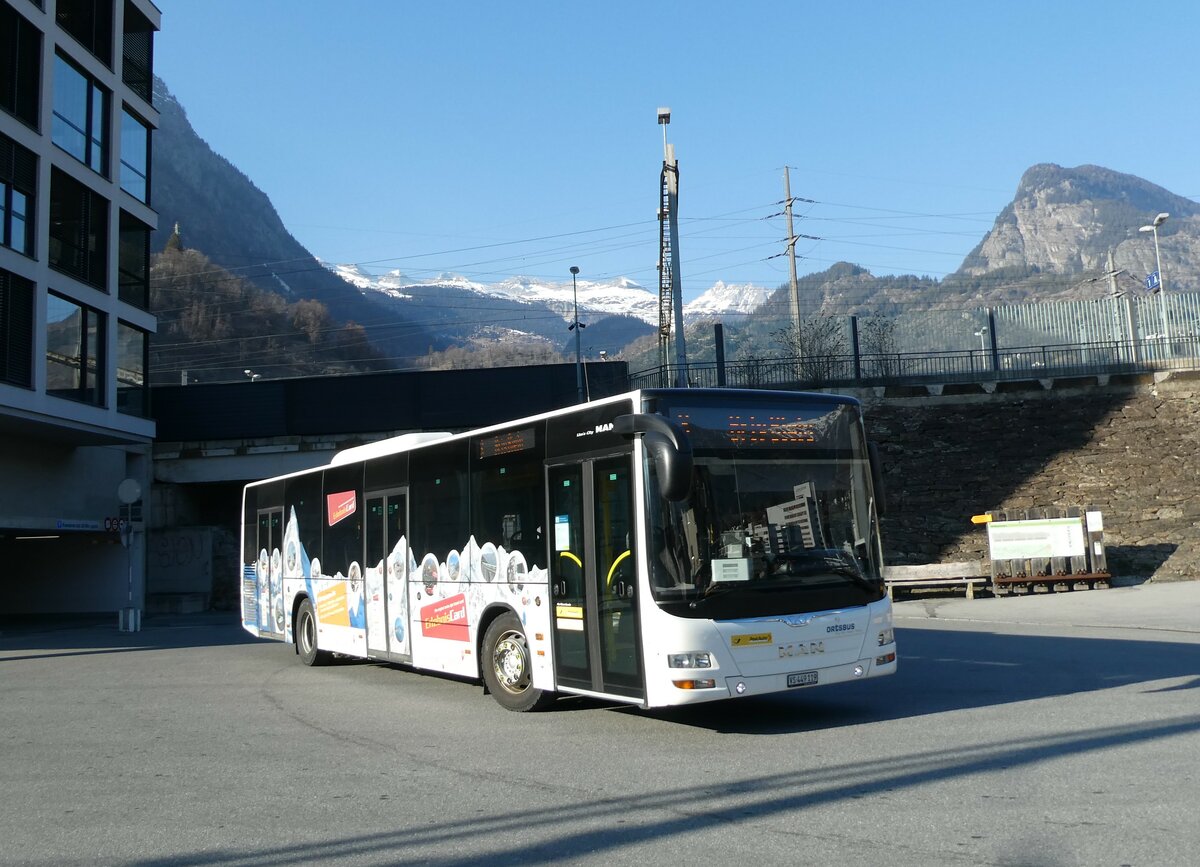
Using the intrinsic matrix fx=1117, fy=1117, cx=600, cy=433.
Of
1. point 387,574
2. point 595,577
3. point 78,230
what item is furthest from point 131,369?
point 595,577

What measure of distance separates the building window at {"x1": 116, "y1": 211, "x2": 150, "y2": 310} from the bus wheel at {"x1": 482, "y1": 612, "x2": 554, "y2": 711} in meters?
27.0

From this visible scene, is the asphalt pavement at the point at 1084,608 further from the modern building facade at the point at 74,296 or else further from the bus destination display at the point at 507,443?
the modern building facade at the point at 74,296

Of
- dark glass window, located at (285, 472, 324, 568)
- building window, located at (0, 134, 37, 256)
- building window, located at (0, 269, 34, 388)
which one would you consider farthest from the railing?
dark glass window, located at (285, 472, 324, 568)

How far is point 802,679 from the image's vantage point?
918 centimetres

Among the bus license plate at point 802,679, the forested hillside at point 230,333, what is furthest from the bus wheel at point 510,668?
the forested hillside at point 230,333

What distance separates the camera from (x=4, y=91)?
27.1 metres

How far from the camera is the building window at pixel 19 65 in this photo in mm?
27141

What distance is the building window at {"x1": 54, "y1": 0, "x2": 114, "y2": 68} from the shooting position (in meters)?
31.0

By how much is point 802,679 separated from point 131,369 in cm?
2972

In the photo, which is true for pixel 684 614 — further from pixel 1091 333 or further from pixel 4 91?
pixel 1091 333

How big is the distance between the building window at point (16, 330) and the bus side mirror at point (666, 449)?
22.4m

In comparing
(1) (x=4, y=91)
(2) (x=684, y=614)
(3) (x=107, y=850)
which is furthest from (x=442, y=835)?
(1) (x=4, y=91)

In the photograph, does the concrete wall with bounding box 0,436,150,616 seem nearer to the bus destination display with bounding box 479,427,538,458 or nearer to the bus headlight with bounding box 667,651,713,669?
the bus destination display with bounding box 479,427,538,458

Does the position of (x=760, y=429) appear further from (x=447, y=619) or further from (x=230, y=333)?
(x=230, y=333)
